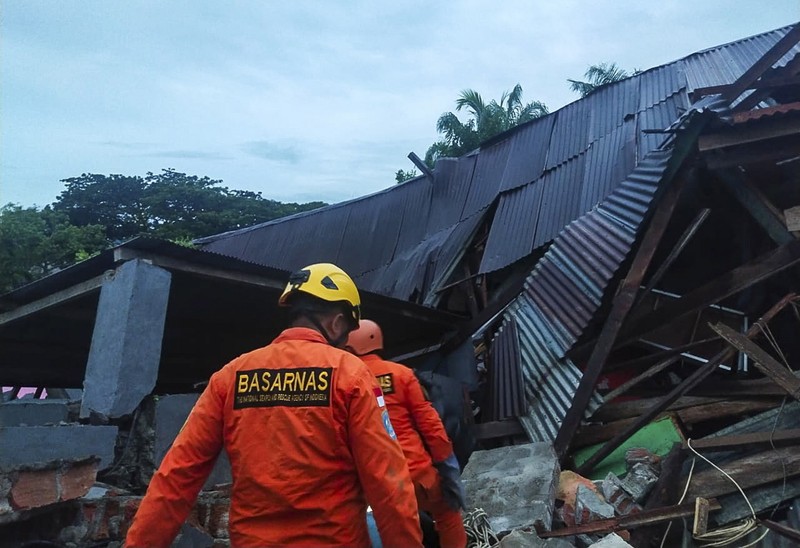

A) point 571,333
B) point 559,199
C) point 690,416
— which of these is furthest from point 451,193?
point 690,416

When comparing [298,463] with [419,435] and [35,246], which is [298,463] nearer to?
[419,435]

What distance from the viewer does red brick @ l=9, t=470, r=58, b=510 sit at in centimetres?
310

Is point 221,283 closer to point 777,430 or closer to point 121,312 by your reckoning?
point 121,312

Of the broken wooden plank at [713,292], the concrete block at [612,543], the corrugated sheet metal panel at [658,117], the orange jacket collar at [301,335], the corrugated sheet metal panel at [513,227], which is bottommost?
the concrete block at [612,543]

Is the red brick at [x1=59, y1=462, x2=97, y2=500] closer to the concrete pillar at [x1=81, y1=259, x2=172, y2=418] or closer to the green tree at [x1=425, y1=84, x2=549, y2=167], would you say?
the concrete pillar at [x1=81, y1=259, x2=172, y2=418]

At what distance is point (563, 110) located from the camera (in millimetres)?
9633

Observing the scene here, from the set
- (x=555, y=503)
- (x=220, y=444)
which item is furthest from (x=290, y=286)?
(x=555, y=503)

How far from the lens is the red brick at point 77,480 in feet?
10.9

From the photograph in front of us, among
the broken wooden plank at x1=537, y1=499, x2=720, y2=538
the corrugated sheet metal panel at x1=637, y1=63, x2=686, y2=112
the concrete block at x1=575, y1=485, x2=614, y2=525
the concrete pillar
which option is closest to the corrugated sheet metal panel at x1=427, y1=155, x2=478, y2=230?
the corrugated sheet metal panel at x1=637, y1=63, x2=686, y2=112

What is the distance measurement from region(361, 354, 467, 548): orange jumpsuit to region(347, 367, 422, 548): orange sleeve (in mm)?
1381

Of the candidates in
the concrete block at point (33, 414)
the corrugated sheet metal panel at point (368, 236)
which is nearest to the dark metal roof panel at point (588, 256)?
the corrugated sheet metal panel at point (368, 236)

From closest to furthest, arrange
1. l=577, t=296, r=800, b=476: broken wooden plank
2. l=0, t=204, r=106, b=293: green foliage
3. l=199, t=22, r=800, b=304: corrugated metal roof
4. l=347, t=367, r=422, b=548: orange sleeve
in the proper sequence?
l=347, t=367, r=422, b=548: orange sleeve, l=577, t=296, r=800, b=476: broken wooden plank, l=199, t=22, r=800, b=304: corrugated metal roof, l=0, t=204, r=106, b=293: green foliage

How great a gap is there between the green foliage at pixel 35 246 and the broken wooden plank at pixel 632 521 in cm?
1780

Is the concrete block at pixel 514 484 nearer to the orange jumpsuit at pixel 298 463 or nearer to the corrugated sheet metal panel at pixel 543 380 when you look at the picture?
the corrugated sheet metal panel at pixel 543 380
